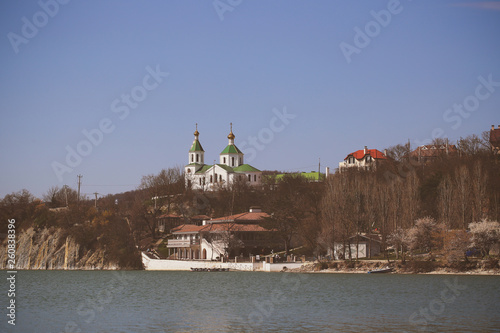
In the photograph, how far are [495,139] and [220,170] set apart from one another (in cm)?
4718

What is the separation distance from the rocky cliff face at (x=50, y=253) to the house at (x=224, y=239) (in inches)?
370

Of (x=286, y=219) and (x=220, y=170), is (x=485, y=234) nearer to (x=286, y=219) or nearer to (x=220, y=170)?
(x=286, y=219)

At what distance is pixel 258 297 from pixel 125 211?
60.3 meters

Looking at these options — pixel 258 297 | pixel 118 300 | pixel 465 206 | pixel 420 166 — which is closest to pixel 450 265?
pixel 465 206

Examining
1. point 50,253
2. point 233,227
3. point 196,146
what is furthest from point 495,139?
point 50,253

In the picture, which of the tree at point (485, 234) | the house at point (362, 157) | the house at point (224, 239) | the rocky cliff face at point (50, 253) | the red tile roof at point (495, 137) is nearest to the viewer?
the tree at point (485, 234)

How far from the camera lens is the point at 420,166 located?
87.3 m

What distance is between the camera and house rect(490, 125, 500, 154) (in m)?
83.4

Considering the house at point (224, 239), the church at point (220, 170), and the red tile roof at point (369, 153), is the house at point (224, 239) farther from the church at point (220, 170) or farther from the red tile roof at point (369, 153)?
the red tile roof at point (369, 153)

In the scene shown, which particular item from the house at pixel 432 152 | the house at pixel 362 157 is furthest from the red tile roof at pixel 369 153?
the house at pixel 432 152

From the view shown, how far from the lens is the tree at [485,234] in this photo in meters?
51.7

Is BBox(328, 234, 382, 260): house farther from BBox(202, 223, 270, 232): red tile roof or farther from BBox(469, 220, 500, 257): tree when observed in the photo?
BBox(202, 223, 270, 232): red tile roof

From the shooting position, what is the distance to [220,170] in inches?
4670

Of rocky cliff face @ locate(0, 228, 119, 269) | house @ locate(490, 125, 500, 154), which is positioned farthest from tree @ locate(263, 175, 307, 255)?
house @ locate(490, 125, 500, 154)
